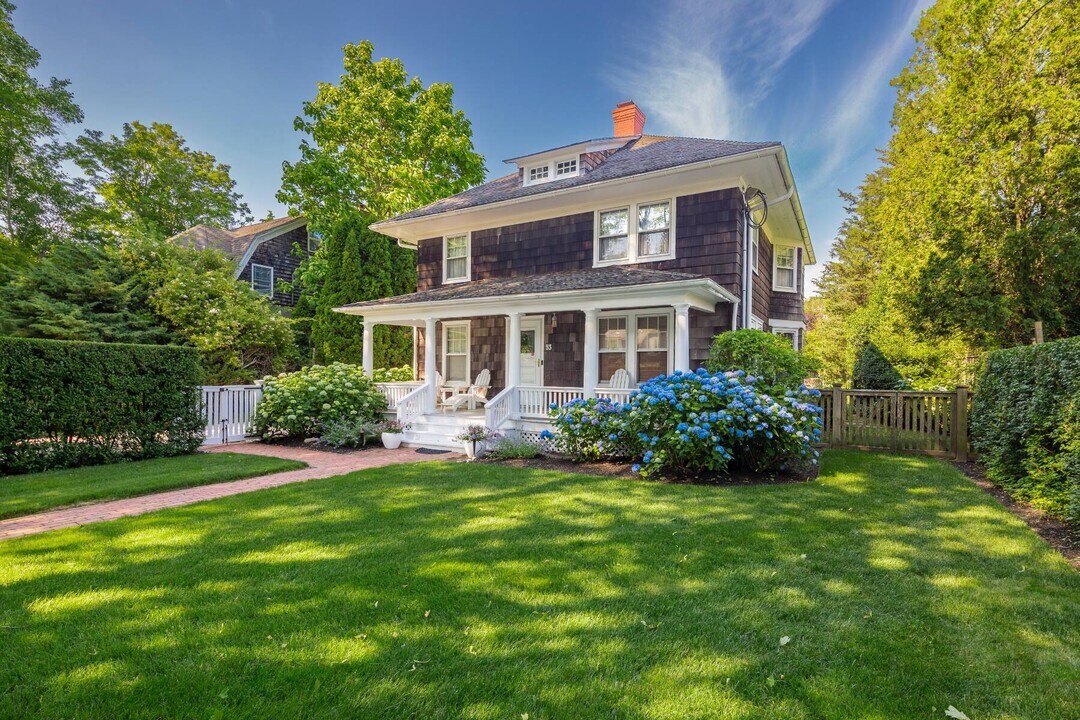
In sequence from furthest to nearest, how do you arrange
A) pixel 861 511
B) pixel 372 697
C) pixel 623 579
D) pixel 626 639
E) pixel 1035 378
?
pixel 1035 378 < pixel 861 511 < pixel 623 579 < pixel 626 639 < pixel 372 697

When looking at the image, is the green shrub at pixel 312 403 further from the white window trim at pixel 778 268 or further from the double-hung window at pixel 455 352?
the white window trim at pixel 778 268

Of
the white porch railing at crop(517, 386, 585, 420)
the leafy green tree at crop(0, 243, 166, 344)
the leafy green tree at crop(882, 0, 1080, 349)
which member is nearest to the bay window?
the white porch railing at crop(517, 386, 585, 420)

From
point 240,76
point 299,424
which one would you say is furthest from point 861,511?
point 240,76

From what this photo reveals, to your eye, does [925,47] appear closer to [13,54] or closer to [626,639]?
[626,639]

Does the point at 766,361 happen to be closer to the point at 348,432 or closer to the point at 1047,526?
the point at 1047,526

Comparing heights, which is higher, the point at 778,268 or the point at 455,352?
the point at 778,268

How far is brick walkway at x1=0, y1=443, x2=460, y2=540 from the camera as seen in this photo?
4750mm

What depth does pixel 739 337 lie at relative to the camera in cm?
827

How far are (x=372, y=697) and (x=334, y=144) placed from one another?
23.9 meters

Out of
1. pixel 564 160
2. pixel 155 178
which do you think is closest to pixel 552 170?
pixel 564 160

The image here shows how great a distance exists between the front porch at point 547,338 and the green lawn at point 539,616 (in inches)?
178

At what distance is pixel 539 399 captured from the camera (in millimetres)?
9570

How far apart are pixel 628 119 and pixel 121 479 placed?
14190 mm

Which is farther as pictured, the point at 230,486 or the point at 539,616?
the point at 230,486
